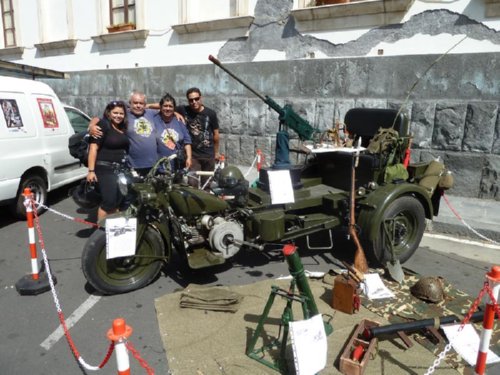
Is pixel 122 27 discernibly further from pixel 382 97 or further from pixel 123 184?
pixel 123 184

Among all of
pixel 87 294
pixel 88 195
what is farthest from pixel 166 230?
pixel 88 195

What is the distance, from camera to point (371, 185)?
4293 millimetres

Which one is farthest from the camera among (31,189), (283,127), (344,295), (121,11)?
(121,11)

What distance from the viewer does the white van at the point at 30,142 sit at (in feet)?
17.6

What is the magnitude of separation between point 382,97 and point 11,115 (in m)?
5.80

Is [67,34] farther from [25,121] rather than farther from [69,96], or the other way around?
[25,121]

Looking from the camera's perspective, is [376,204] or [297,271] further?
[376,204]

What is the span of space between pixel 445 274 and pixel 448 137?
3.23m

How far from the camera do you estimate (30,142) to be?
5746mm

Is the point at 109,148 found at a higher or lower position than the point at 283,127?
lower

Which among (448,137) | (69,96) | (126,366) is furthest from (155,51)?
(126,366)

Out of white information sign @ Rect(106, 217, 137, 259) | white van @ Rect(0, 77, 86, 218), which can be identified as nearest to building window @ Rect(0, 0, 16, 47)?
white van @ Rect(0, 77, 86, 218)

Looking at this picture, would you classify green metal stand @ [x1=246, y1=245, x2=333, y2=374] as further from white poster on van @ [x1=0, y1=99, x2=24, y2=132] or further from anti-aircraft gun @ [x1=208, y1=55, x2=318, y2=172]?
white poster on van @ [x1=0, y1=99, x2=24, y2=132]

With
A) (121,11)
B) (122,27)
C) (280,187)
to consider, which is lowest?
(280,187)
